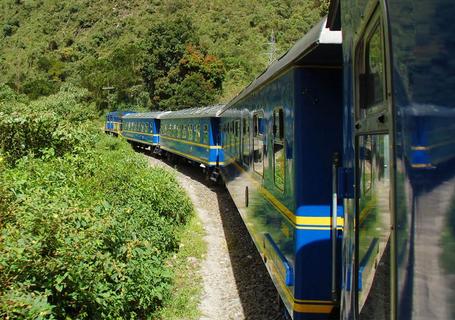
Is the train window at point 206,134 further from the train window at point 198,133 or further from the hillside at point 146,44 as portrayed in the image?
the hillside at point 146,44

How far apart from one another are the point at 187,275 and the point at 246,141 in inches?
98.0

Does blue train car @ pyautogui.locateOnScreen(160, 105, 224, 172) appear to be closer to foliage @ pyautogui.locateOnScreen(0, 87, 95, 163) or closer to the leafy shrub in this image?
foliage @ pyautogui.locateOnScreen(0, 87, 95, 163)

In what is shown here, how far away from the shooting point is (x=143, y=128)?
29.2m

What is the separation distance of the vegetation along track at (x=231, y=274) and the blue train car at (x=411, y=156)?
4520 mm

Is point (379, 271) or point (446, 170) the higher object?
point (446, 170)

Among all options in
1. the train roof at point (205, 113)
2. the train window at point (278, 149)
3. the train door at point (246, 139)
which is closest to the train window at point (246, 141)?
the train door at point (246, 139)

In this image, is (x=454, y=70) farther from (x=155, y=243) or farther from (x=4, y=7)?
(x=4, y=7)

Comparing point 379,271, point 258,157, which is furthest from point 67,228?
point 379,271

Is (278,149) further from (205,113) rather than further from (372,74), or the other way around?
(205,113)

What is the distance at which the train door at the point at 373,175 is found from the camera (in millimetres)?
2082

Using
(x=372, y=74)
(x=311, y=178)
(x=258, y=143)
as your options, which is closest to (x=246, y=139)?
(x=258, y=143)

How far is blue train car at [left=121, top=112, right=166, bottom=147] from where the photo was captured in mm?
26500

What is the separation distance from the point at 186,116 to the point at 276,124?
14.6m

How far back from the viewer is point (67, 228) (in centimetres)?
486
